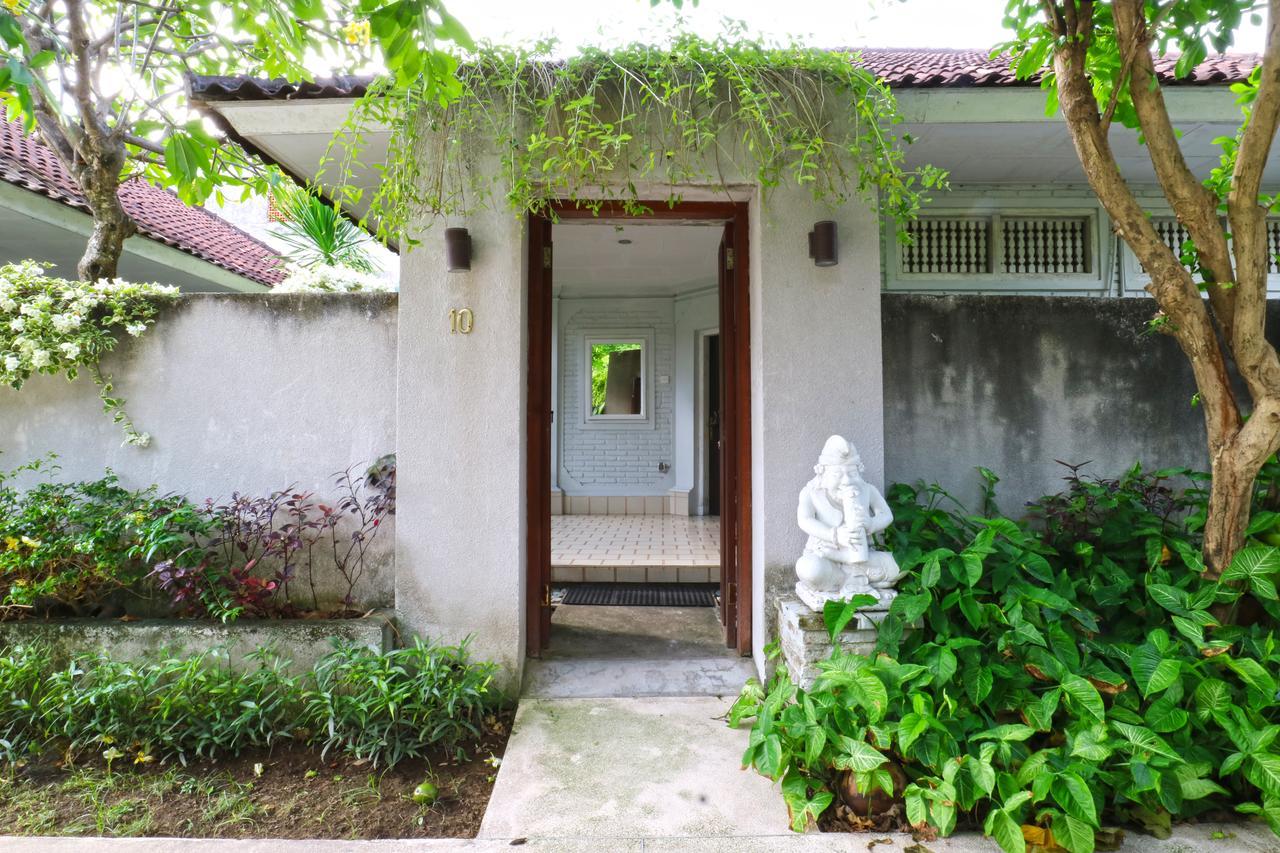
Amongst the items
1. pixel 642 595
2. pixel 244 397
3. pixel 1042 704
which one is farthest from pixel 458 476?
pixel 1042 704

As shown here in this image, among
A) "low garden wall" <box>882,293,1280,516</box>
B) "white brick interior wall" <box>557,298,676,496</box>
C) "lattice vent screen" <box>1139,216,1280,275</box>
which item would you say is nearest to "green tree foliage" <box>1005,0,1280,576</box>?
"low garden wall" <box>882,293,1280,516</box>

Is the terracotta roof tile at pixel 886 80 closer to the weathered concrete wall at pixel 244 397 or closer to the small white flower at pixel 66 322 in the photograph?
the weathered concrete wall at pixel 244 397

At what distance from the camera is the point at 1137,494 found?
323 cm

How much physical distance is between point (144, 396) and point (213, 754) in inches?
72.3

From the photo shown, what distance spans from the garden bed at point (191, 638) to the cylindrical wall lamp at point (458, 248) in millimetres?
1659

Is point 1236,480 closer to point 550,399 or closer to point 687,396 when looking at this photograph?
point 550,399

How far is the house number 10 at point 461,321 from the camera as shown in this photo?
3.02m

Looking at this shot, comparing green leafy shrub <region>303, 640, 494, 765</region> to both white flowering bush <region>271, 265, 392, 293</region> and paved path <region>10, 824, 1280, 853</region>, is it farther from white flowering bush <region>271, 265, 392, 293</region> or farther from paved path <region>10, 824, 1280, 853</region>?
white flowering bush <region>271, 265, 392, 293</region>

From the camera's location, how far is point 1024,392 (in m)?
3.42

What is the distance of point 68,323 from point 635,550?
387 centimetres

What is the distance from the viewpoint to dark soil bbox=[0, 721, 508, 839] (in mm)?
2160

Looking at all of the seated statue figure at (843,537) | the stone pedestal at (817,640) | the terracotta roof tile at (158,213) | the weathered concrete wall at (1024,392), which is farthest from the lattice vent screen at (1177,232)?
the terracotta roof tile at (158,213)

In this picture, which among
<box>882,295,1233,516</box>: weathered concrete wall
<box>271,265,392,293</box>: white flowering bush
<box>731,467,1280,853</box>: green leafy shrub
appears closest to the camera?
<box>731,467,1280,853</box>: green leafy shrub

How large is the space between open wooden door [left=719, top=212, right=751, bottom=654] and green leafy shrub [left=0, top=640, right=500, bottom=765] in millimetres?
1344
